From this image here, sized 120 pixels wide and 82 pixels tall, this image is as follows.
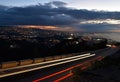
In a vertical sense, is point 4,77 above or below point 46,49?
above

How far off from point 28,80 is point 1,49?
164 ft

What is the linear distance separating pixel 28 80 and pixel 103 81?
6.67 m

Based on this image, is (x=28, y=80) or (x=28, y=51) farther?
(x=28, y=51)

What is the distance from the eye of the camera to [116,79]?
28000 mm

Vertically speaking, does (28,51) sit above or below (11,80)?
below

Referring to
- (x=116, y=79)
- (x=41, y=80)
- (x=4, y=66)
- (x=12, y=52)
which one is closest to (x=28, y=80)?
(x=41, y=80)

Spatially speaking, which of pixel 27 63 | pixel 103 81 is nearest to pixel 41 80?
pixel 103 81

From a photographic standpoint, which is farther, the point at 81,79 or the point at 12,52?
the point at 12,52

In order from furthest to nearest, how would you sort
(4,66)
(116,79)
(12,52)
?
1. (12,52)
2. (4,66)
3. (116,79)

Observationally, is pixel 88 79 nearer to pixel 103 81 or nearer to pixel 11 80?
pixel 103 81

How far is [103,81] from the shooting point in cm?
2645

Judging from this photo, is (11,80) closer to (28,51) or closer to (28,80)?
(28,80)

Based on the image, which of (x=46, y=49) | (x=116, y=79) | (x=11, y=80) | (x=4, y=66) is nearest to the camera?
(x=11, y=80)

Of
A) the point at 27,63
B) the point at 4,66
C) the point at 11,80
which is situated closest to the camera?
the point at 11,80
